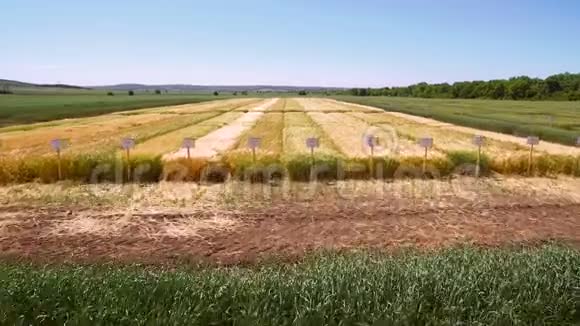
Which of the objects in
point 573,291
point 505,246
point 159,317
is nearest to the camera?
point 159,317

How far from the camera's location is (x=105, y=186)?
1002 centimetres

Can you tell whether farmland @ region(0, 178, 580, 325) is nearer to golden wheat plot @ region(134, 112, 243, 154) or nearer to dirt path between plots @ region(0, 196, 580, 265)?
dirt path between plots @ region(0, 196, 580, 265)

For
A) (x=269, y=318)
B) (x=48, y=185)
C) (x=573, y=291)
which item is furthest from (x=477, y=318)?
(x=48, y=185)

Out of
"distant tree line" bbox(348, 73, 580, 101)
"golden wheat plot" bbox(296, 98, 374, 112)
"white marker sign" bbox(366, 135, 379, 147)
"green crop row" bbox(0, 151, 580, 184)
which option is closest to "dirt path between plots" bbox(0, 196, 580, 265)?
"green crop row" bbox(0, 151, 580, 184)

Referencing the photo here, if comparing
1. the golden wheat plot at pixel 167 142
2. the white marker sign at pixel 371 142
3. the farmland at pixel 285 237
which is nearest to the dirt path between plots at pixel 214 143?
the farmland at pixel 285 237

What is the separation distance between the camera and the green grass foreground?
3307 millimetres

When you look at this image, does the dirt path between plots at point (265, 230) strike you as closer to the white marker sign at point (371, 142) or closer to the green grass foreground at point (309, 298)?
the green grass foreground at point (309, 298)

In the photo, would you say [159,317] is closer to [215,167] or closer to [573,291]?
[573,291]

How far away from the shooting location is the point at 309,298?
356 cm

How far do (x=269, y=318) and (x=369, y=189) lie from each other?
7081 mm

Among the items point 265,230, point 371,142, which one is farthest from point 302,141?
point 265,230

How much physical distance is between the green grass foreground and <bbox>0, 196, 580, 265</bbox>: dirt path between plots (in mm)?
2225

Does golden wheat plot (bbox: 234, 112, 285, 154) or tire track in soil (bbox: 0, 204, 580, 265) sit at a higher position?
golden wheat plot (bbox: 234, 112, 285, 154)

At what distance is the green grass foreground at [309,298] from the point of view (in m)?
3.31
